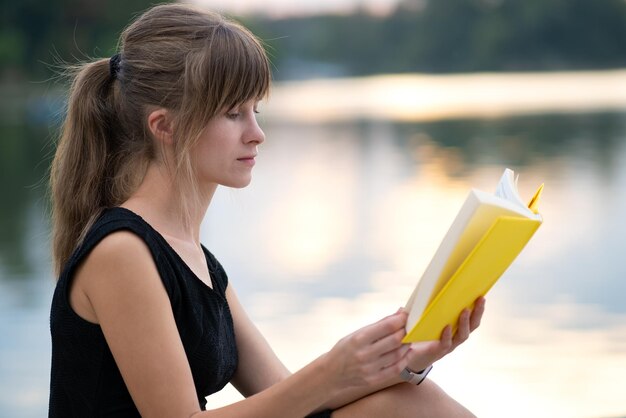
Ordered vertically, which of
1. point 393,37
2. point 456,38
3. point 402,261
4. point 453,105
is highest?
point 393,37

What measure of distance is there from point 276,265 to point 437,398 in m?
4.51

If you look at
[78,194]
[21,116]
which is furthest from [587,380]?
[21,116]

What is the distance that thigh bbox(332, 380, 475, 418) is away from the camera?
1.85 metres

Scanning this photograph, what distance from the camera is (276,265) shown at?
637 cm

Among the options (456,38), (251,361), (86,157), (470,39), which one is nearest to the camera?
(86,157)

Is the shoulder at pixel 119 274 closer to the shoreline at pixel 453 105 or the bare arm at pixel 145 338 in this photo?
the bare arm at pixel 145 338

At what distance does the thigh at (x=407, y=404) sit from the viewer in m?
1.85

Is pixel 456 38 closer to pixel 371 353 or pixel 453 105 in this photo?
pixel 453 105

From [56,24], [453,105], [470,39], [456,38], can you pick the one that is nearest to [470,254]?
[453,105]

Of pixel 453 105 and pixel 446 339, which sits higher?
pixel 453 105

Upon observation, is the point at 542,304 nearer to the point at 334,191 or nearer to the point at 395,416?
the point at 395,416

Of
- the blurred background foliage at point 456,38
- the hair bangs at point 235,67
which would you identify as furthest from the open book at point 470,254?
the blurred background foliage at point 456,38

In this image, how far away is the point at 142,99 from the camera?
71.6 inches

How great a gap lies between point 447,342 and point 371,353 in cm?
22
